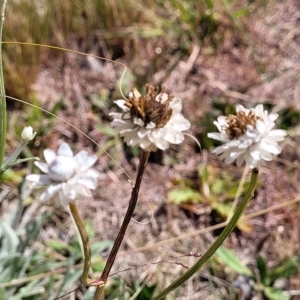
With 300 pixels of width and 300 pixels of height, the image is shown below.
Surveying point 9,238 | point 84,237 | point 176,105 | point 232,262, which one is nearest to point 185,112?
point 232,262

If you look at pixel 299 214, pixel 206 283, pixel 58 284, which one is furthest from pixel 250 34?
pixel 58 284

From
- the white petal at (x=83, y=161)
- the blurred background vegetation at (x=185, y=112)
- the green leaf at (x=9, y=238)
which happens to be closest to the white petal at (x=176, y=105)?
the white petal at (x=83, y=161)

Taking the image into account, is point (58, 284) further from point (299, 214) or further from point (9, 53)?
point (9, 53)

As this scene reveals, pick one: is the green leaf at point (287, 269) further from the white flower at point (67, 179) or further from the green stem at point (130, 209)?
the white flower at point (67, 179)

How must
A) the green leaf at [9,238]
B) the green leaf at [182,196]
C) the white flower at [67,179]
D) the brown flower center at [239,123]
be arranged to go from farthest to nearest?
the green leaf at [182,196], the green leaf at [9,238], the brown flower center at [239,123], the white flower at [67,179]

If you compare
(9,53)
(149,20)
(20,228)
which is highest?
(149,20)

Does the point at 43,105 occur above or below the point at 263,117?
above
